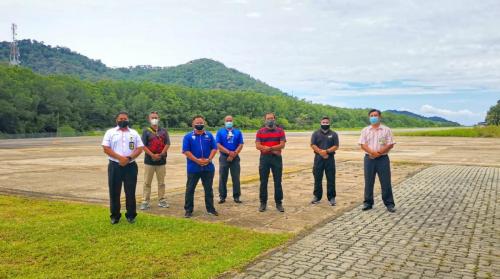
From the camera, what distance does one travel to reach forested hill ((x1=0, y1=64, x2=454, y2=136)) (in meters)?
65.4

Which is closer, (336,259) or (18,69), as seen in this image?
(336,259)

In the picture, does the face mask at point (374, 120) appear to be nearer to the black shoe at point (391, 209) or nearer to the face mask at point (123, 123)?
the black shoe at point (391, 209)

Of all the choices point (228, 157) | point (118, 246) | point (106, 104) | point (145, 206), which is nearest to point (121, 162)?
point (145, 206)

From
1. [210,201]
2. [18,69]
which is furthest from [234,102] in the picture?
[210,201]

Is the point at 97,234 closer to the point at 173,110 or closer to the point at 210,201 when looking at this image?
the point at 210,201

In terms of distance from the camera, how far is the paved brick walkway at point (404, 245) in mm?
4918

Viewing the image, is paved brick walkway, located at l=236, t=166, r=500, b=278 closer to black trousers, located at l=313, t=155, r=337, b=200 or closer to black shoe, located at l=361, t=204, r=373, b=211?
black shoe, located at l=361, t=204, r=373, b=211

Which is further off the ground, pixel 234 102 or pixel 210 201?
pixel 234 102

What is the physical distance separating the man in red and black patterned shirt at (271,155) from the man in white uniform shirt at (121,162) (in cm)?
247

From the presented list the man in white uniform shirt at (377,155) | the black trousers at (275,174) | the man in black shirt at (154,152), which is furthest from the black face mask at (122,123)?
the man in white uniform shirt at (377,155)

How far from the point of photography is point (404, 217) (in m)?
7.82

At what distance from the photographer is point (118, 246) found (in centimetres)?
582

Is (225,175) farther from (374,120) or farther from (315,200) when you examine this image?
(374,120)

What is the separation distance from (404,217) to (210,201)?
3654 millimetres
